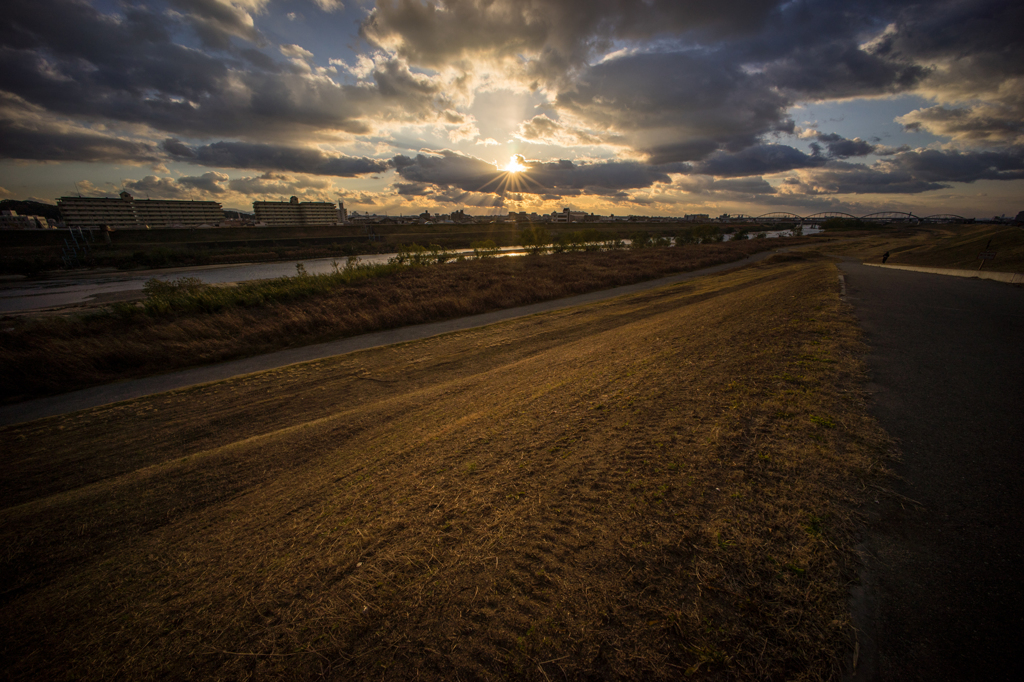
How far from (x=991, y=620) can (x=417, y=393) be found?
22.1 feet

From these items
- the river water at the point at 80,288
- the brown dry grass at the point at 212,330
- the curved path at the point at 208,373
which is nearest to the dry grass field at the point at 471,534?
the curved path at the point at 208,373

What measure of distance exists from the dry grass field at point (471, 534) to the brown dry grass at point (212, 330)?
361cm

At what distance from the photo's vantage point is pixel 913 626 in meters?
1.92

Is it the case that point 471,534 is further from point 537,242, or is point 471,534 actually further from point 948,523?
point 537,242

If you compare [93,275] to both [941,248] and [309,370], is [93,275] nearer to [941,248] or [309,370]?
[309,370]

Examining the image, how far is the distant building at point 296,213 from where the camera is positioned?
13288 cm

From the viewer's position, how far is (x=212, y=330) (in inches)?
446

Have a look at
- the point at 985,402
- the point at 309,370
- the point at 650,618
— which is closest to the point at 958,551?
the point at 650,618

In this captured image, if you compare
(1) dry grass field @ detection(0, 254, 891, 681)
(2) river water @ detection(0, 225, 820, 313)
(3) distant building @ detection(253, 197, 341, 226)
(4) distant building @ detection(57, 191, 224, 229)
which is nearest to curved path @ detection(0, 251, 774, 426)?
(1) dry grass field @ detection(0, 254, 891, 681)

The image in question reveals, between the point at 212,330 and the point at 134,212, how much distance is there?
134 metres

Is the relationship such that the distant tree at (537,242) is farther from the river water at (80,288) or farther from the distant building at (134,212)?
the distant building at (134,212)

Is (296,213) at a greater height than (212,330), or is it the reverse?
(296,213)

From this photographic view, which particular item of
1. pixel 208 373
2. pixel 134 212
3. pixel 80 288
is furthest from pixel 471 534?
pixel 134 212

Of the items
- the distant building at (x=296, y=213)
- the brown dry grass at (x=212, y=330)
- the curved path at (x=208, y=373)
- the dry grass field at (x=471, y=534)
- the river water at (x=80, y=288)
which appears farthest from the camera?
the distant building at (x=296, y=213)
